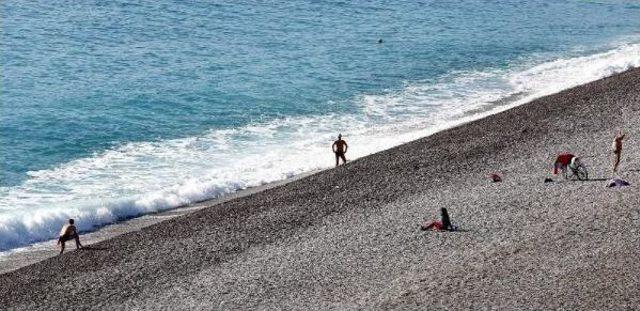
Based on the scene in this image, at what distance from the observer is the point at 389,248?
24062 millimetres

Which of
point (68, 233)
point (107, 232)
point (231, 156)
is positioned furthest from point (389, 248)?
point (231, 156)

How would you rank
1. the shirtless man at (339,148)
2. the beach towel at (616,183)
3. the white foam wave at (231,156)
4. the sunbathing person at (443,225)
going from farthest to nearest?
the shirtless man at (339,148) < the white foam wave at (231,156) < the beach towel at (616,183) < the sunbathing person at (443,225)

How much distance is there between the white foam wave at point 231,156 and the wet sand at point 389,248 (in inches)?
118

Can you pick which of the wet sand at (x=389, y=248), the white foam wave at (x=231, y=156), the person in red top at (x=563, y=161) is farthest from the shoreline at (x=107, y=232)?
the person in red top at (x=563, y=161)

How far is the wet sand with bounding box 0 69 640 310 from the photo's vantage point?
21.5 metres

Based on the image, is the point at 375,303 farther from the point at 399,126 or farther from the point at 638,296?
the point at 399,126

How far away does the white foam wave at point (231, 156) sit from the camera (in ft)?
99.3

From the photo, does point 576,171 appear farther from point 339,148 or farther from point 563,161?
point 339,148

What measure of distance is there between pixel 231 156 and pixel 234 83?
12127 mm

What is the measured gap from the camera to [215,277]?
2297 centimetres

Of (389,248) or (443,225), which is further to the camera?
(443,225)

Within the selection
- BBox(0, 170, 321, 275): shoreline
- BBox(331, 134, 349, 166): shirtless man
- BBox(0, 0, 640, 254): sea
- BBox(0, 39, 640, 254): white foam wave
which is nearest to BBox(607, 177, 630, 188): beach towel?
BBox(331, 134, 349, 166): shirtless man

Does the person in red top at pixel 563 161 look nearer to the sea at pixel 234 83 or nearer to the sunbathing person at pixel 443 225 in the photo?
the sunbathing person at pixel 443 225

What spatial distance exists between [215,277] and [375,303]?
3.84 meters
